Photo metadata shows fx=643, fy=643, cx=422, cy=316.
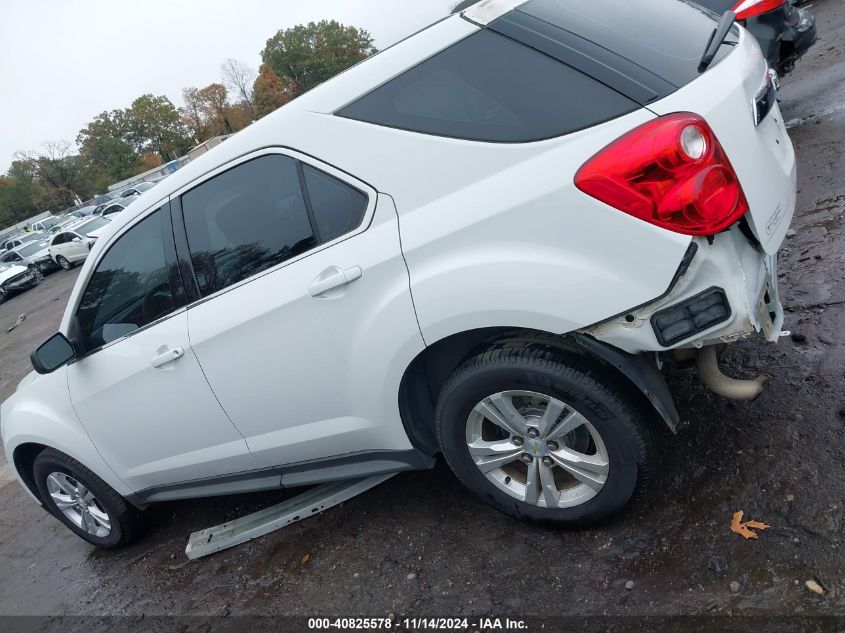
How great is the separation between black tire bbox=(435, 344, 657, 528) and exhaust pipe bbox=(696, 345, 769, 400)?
1.02 ft

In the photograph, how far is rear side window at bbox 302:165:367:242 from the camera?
2.51 m

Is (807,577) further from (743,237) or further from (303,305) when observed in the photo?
(303,305)

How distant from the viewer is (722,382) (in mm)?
2416

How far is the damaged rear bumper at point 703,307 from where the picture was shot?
2.04 meters

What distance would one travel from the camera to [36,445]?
387 cm

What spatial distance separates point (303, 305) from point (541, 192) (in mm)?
1049

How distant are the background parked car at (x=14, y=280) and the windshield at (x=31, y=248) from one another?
342 centimetres

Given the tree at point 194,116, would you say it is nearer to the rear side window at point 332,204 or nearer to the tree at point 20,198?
the tree at point 20,198

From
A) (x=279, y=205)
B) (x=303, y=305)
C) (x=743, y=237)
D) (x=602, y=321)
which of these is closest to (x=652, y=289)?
(x=602, y=321)

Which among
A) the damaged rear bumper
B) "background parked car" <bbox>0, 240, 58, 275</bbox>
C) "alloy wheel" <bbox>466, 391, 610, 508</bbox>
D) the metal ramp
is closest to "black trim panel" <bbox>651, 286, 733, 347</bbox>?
the damaged rear bumper

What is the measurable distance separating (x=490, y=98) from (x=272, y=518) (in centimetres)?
243

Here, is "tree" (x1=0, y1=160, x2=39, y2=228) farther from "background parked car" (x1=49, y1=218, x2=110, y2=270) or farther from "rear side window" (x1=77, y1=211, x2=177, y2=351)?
"rear side window" (x1=77, y1=211, x2=177, y2=351)

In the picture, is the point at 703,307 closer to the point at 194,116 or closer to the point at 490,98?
the point at 490,98

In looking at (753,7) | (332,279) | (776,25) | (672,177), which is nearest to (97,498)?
(332,279)
